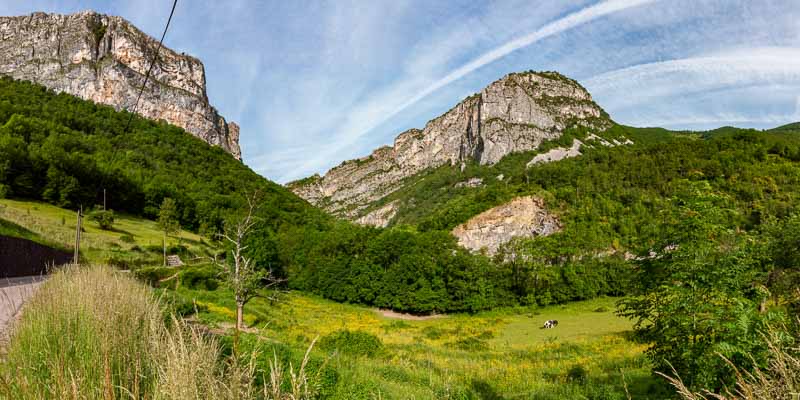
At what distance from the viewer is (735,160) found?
68438mm

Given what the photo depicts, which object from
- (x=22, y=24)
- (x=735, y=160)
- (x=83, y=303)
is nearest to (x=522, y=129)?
(x=735, y=160)

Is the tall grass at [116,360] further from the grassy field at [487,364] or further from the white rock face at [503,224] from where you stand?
the white rock face at [503,224]

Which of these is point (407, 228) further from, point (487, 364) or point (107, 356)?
point (107, 356)

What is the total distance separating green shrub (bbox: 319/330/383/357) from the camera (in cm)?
1526

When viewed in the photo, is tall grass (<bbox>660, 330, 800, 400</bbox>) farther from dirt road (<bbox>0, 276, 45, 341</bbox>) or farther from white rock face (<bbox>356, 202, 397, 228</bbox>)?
white rock face (<bbox>356, 202, 397, 228</bbox>)

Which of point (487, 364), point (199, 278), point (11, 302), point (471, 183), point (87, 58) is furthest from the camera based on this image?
point (471, 183)

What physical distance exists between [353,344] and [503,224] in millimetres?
60815

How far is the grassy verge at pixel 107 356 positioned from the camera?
2102 millimetres

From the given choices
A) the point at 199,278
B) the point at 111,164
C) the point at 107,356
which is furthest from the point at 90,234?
the point at 107,356

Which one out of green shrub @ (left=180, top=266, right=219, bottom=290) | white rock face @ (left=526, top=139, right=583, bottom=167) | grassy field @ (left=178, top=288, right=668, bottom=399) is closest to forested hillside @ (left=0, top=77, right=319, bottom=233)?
green shrub @ (left=180, top=266, right=219, bottom=290)

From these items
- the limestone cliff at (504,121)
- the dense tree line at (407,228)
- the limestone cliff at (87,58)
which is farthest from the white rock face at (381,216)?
the limestone cliff at (87,58)

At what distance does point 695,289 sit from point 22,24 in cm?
16101

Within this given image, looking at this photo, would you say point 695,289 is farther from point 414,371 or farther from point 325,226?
point 325,226

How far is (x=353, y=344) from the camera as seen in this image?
51.8 ft
